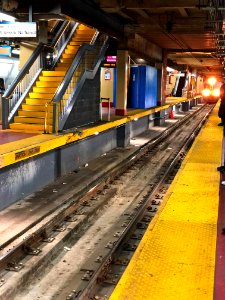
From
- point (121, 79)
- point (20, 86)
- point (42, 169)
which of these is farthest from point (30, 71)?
point (42, 169)

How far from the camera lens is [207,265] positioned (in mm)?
4566

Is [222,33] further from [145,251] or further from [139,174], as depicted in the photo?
[145,251]

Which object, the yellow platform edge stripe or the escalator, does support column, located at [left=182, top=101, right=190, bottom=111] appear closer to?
the escalator

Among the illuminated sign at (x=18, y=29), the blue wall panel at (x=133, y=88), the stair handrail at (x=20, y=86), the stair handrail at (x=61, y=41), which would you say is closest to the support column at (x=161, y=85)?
the blue wall panel at (x=133, y=88)

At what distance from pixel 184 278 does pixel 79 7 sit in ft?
27.8

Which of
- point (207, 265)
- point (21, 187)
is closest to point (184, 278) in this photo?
point (207, 265)

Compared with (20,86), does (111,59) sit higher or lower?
higher

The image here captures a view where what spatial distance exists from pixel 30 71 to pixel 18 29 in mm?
3826

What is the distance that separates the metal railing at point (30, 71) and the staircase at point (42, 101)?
0.16 metres

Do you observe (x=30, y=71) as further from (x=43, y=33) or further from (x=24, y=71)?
(x=43, y=33)

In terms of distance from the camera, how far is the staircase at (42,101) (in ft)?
38.8

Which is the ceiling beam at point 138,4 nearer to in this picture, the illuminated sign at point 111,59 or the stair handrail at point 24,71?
the stair handrail at point 24,71

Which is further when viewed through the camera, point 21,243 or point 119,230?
point 119,230

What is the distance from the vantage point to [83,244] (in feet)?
22.2
